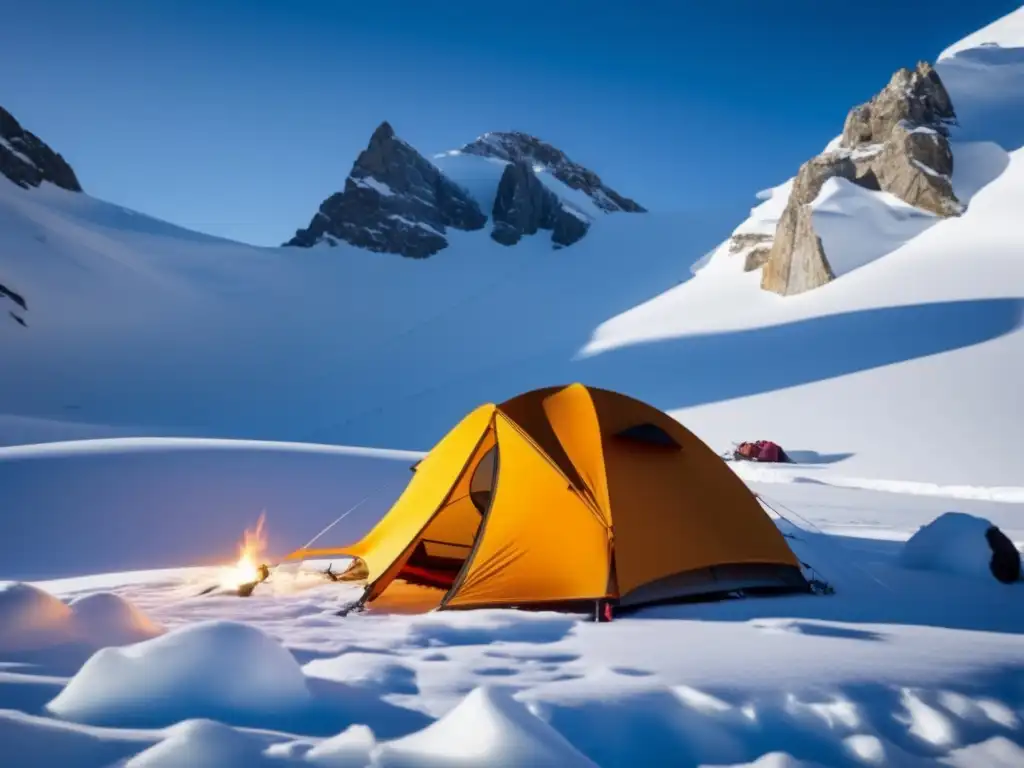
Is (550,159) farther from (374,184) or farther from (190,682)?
(190,682)

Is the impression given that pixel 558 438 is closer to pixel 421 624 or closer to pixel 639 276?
pixel 421 624

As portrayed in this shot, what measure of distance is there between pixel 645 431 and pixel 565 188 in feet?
298

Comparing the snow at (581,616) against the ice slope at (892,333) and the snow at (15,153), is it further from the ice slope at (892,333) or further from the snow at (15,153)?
the snow at (15,153)

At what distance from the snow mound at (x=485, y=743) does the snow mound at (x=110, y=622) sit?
1.90 meters


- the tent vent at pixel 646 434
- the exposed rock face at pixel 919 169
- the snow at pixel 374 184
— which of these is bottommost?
the tent vent at pixel 646 434

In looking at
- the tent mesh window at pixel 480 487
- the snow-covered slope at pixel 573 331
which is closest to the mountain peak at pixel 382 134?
the snow-covered slope at pixel 573 331

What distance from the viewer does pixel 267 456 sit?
9.95 m

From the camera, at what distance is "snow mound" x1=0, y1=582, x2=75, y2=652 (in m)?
3.45

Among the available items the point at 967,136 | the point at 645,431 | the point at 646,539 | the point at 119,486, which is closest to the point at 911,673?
the point at 646,539

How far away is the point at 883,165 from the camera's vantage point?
103ft

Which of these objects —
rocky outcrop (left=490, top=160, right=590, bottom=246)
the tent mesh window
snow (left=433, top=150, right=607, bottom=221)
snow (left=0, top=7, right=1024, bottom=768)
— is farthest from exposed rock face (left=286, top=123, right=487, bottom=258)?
the tent mesh window

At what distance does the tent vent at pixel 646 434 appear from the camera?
17.1 ft

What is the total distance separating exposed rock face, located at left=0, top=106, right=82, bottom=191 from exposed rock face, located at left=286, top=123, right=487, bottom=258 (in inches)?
732

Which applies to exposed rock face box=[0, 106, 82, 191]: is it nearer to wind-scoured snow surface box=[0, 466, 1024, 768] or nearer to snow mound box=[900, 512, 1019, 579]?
wind-scoured snow surface box=[0, 466, 1024, 768]
